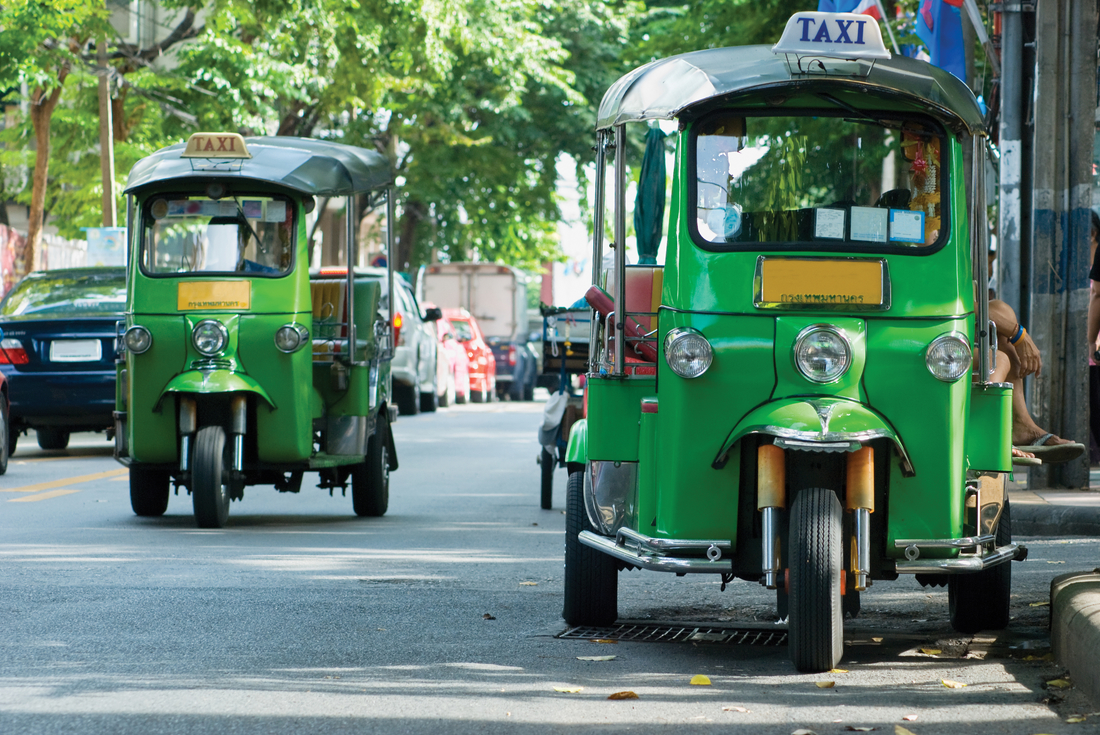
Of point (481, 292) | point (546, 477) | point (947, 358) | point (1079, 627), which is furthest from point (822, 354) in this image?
point (481, 292)

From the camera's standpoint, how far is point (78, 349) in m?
15.8

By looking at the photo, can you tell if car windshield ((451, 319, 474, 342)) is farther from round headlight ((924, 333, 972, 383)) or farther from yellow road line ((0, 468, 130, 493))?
round headlight ((924, 333, 972, 383))

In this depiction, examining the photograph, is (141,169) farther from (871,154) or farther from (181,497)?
(871,154)

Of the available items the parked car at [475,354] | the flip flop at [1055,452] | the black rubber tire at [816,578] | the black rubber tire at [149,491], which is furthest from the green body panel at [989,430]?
the parked car at [475,354]

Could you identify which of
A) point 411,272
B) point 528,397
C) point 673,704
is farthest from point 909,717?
point 411,272

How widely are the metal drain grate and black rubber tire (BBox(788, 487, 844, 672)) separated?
0.77 meters

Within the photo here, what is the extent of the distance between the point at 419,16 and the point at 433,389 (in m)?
5.98

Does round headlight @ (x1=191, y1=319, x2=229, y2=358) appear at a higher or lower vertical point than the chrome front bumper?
higher

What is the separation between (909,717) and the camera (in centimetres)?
517

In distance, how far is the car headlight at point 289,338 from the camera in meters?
10.6

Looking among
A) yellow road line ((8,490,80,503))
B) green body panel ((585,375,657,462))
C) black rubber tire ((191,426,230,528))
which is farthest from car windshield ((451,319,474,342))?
green body panel ((585,375,657,462))

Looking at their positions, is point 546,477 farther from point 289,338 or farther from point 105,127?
point 105,127

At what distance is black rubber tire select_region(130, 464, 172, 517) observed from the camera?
445 inches

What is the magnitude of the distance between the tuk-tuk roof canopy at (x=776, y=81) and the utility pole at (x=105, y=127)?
20.3 meters
